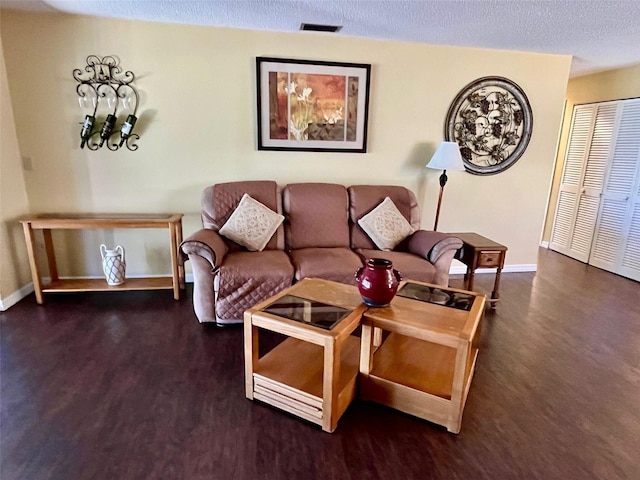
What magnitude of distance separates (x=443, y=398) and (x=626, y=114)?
13.8ft

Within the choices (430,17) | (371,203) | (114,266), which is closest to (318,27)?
(430,17)

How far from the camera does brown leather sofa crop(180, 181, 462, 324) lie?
8.98 feet

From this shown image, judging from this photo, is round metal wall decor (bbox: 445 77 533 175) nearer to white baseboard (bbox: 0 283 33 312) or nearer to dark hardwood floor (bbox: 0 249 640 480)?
dark hardwood floor (bbox: 0 249 640 480)

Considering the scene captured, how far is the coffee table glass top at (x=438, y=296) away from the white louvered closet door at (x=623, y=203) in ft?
10.4

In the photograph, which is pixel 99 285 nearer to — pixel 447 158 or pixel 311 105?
pixel 311 105

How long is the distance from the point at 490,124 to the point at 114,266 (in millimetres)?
3824

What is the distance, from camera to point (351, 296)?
213 cm

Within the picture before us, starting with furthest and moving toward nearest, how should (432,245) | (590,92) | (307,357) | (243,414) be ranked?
1. (590,92)
2. (432,245)
3. (307,357)
4. (243,414)

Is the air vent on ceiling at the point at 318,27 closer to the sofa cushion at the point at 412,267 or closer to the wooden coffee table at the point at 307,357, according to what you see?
the sofa cushion at the point at 412,267

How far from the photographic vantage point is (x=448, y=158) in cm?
355

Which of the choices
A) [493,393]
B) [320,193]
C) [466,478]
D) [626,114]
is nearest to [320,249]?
[320,193]

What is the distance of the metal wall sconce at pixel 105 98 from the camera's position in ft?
10.6

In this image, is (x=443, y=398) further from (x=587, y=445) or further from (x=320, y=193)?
(x=320, y=193)

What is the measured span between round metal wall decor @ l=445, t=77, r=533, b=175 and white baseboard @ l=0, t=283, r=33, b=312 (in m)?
4.17
